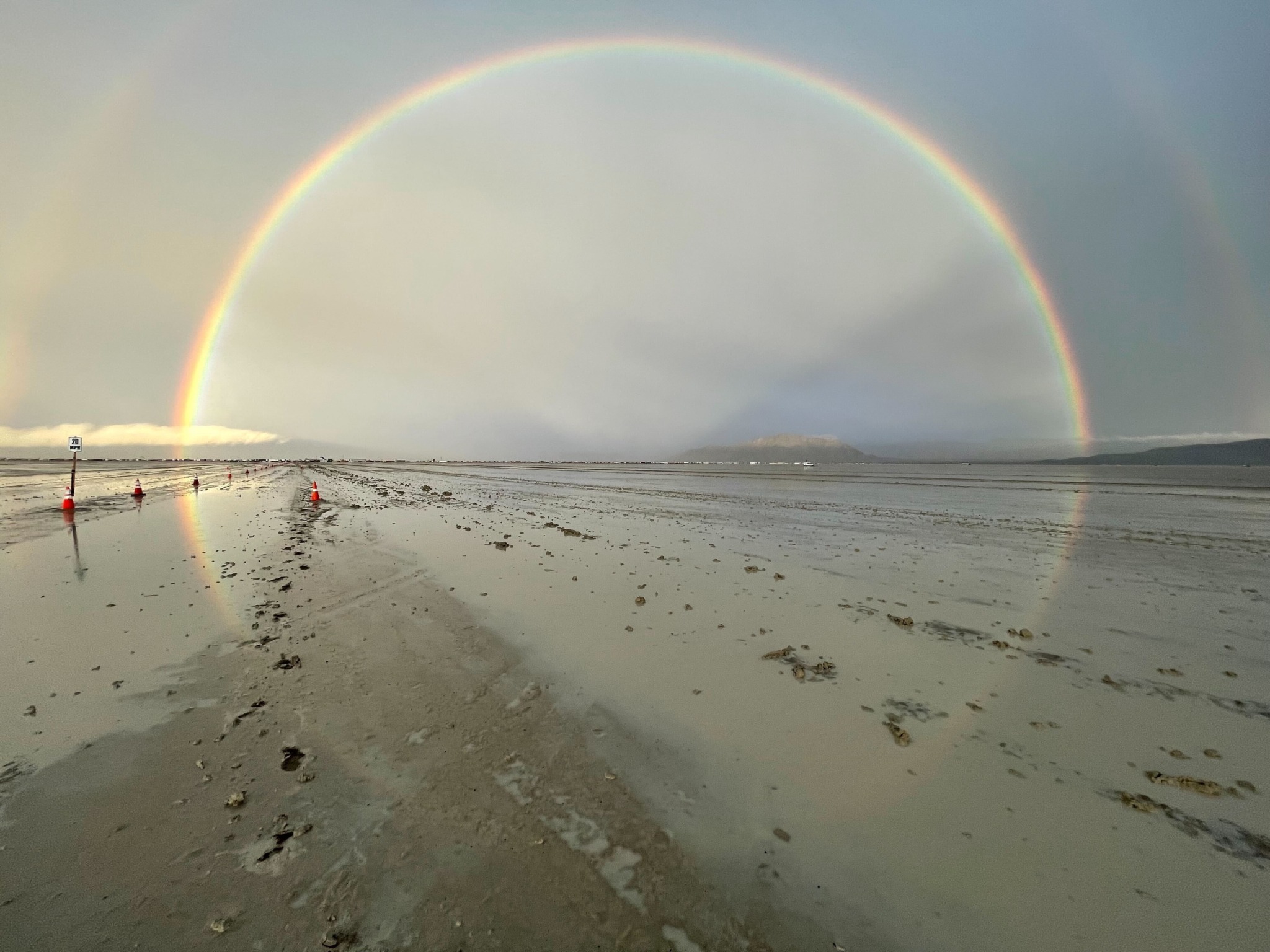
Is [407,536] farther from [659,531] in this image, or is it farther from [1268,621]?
[1268,621]

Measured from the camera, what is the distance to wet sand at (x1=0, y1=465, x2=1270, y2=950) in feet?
10.8

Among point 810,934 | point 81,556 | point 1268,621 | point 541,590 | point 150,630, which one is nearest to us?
point 810,934

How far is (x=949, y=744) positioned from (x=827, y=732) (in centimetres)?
123

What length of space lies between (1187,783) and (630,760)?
5.17 m

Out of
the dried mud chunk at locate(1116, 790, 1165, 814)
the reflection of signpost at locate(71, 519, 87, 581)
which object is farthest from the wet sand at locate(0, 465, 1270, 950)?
the reflection of signpost at locate(71, 519, 87, 581)

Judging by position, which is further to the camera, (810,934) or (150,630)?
(150,630)

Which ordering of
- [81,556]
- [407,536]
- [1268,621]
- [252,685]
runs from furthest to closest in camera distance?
[407,536] → [81,556] → [1268,621] → [252,685]

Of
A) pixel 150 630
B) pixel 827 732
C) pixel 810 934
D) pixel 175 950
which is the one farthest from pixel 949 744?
pixel 150 630

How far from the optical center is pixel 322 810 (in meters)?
4.14

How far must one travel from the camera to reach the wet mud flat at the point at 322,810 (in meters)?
3.14

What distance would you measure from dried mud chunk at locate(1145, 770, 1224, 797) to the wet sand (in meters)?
0.03

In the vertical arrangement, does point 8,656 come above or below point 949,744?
above

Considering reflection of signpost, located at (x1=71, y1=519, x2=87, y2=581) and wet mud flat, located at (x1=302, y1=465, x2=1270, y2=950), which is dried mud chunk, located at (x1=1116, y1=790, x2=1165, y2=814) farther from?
reflection of signpost, located at (x1=71, y1=519, x2=87, y2=581)

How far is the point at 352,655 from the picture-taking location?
729 centimetres
